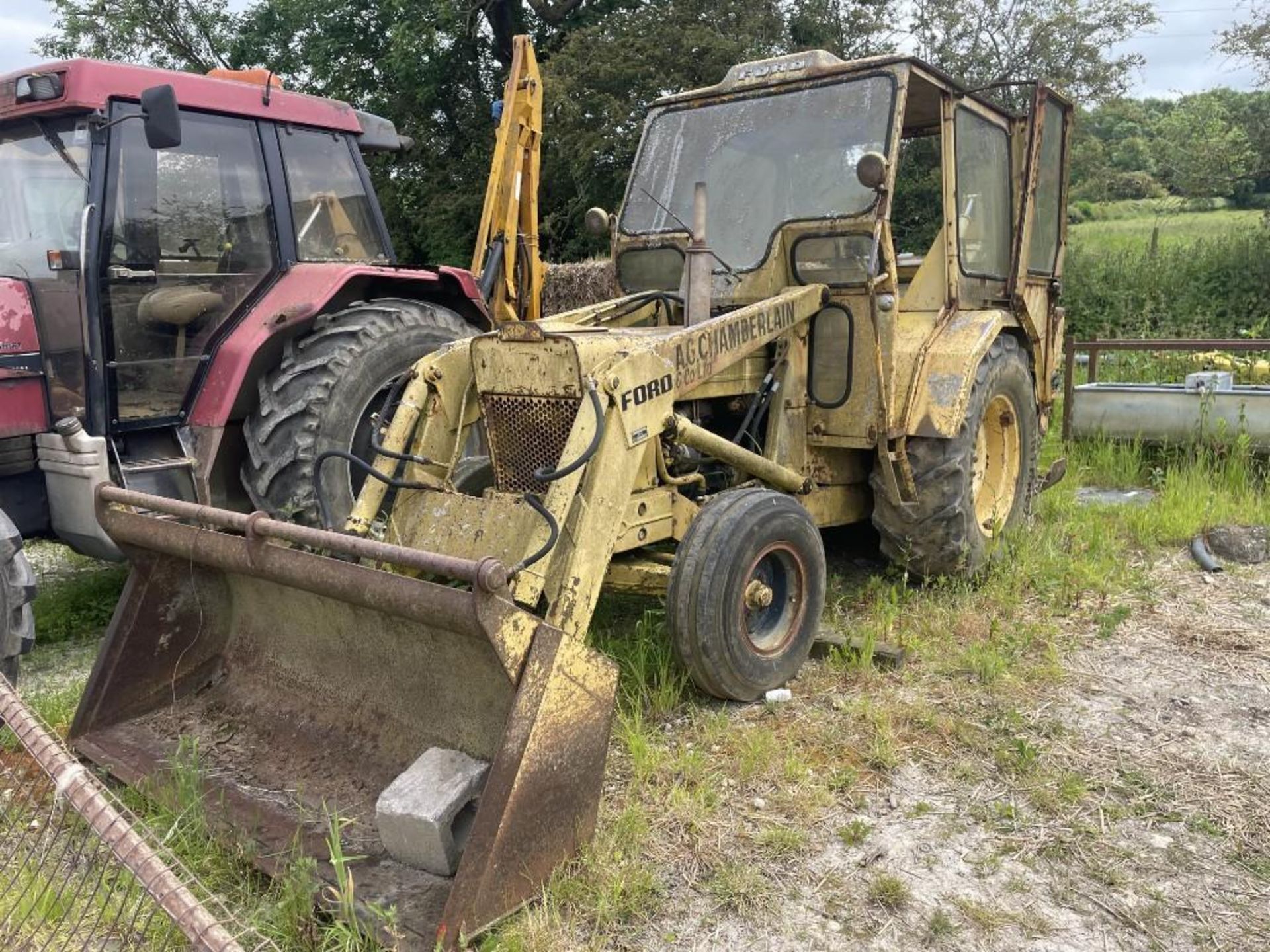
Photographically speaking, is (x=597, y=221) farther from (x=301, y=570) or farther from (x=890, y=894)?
(x=890, y=894)

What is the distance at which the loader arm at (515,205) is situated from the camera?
666 centimetres

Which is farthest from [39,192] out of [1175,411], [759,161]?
[1175,411]

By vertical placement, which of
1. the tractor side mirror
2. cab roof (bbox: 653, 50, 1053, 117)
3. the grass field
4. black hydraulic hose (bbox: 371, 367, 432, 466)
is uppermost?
the grass field

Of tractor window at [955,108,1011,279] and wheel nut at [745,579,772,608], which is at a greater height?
tractor window at [955,108,1011,279]

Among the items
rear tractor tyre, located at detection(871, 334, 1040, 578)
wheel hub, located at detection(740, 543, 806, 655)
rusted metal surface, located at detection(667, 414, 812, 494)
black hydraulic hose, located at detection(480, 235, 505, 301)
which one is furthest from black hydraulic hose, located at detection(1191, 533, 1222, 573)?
black hydraulic hose, located at detection(480, 235, 505, 301)

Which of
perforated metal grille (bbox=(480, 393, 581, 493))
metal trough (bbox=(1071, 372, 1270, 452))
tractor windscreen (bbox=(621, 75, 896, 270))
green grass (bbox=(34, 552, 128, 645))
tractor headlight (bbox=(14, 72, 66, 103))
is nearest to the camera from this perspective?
perforated metal grille (bbox=(480, 393, 581, 493))

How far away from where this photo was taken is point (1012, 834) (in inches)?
116

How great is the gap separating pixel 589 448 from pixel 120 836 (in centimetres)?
164

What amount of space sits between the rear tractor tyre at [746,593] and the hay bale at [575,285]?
27.8ft

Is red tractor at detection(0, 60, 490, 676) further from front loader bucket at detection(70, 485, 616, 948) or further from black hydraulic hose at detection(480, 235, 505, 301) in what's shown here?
black hydraulic hose at detection(480, 235, 505, 301)

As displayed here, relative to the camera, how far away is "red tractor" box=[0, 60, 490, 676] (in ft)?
14.4

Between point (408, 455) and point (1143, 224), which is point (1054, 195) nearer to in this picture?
point (408, 455)

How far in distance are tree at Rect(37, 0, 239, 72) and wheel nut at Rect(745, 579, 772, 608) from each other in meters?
20.0

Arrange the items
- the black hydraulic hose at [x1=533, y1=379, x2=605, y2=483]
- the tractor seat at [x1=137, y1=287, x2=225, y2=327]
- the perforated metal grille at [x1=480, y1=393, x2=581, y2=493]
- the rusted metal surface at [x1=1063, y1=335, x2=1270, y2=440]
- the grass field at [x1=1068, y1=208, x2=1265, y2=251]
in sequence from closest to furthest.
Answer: the black hydraulic hose at [x1=533, y1=379, x2=605, y2=483], the perforated metal grille at [x1=480, y1=393, x2=581, y2=493], the tractor seat at [x1=137, y1=287, x2=225, y2=327], the rusted metal surface at [x1=1063, y1=335, x2=1270, y2=440], the grass field at [x1=1068, y1=208, x2=1265, y2=251]
